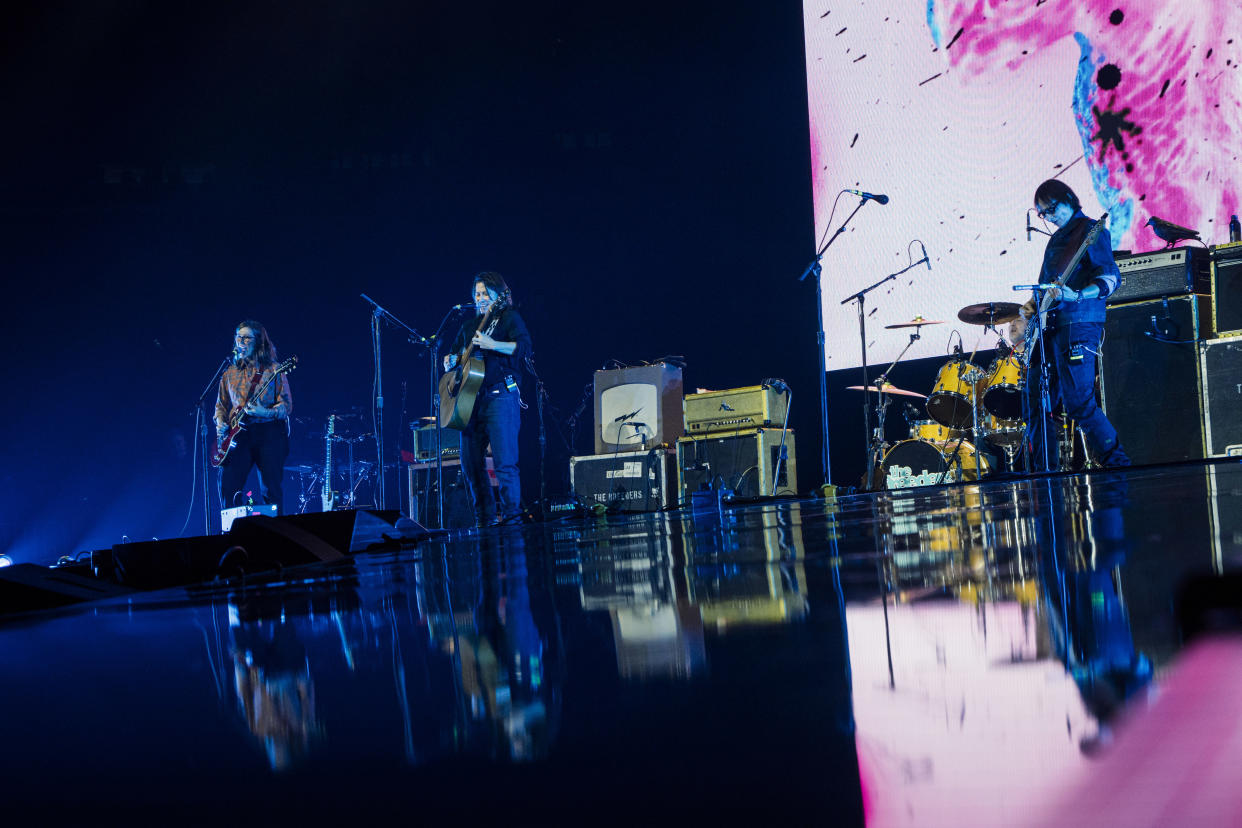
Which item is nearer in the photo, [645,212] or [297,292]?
[645,212]

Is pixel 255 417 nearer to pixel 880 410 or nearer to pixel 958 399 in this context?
pixel 880 410

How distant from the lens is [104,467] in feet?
26.7

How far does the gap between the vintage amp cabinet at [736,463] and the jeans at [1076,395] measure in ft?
6.83

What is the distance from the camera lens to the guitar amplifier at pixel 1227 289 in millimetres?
4984

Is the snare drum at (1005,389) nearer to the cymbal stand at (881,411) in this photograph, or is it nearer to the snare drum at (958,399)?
the snare drum at (958,399)

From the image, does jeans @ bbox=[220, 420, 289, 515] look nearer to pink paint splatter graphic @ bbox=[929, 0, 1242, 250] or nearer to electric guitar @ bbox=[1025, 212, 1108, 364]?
electric guitar @ bbox=[1025, 212, 1108, 364]

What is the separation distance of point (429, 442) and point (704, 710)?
7312 millimetres

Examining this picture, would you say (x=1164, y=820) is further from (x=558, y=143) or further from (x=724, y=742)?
(x=558, y=143)

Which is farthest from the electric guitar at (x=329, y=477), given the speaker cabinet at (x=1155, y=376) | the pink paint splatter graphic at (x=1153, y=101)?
the pink paint splatter graphic at (x=1153, y=101)

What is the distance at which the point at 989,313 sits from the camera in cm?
552

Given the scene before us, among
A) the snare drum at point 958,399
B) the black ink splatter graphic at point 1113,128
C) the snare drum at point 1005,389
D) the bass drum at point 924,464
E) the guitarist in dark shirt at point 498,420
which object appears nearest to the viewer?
the guitarist in dark shirt at point 498,420

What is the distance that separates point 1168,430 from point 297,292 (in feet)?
Answer: 21.4

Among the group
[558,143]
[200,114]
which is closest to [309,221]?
[200,114]

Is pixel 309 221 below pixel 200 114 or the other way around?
below
